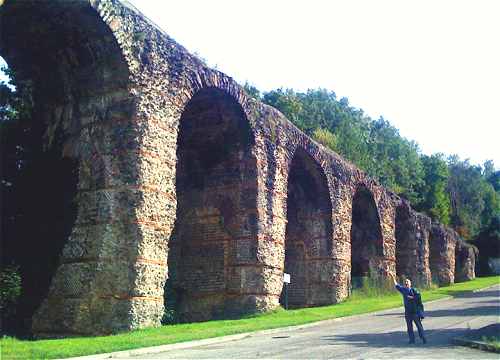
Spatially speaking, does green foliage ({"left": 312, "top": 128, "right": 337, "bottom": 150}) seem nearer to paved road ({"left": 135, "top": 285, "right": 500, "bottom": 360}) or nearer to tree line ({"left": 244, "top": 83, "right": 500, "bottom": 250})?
tree line ({"left": 244, "top": 83, "right": 500, "bottom": 250})

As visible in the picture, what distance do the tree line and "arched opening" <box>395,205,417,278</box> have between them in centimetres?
1394

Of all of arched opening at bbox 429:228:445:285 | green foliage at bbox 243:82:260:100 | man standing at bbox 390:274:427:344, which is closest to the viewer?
man standing at bbox 390:274:427:344

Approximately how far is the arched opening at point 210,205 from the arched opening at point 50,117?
3.99 m

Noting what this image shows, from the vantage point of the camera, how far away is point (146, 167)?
1242 centimetres

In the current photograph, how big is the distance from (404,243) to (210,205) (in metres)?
19.3

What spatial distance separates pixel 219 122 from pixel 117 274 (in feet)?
23.2

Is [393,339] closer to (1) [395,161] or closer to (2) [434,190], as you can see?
(1) [395,161]

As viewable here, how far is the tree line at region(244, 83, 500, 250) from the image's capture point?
5206cm

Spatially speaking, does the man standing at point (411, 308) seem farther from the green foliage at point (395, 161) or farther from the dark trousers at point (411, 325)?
the green foliage at point (395, 161)

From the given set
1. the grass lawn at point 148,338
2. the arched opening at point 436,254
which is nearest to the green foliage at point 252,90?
the arched opening at point 436,254

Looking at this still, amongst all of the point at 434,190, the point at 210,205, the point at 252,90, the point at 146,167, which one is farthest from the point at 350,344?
the point at 434,190

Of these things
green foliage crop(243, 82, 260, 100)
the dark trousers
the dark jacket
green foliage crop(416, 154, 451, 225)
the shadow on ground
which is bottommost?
the shadow on ground

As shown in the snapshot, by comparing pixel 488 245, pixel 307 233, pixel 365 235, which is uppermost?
pixel 488 245

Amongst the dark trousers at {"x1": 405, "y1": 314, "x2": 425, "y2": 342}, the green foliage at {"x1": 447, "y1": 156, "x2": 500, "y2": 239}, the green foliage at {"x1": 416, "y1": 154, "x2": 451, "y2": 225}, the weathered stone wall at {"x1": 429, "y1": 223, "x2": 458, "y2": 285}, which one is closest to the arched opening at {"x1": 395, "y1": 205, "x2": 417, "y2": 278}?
the weathered stone wall at {"x1": 429, "y1": 223, "x2": 458, "y2": 285}
